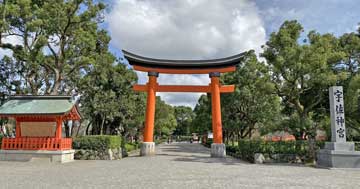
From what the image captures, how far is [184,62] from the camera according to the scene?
63.9 feet

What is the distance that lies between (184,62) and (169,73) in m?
1.39

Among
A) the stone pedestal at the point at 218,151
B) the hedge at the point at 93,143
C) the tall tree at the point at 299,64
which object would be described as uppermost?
the tall tree at the point at 299,64

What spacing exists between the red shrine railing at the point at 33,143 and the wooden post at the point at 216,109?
9.28 meters

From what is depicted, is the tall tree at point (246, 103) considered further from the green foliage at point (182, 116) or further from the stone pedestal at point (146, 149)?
the green foliage at point (182, 116)

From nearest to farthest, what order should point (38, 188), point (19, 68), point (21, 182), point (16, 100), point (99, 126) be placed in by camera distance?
point (38, 188) → point (21, 182) → point (16, 100) → point (19, 68) → point (99, 126)

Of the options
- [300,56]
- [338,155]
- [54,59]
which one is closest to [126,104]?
[54,59]

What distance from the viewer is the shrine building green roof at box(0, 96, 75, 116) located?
15.1 meters

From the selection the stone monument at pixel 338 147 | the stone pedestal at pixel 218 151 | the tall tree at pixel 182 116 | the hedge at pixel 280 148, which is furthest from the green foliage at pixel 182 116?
the stone monument at pixel 338 147

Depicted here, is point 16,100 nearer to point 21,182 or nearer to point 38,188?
point 21,182

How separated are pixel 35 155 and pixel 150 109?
7392 millimetres

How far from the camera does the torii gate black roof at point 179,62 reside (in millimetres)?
19156

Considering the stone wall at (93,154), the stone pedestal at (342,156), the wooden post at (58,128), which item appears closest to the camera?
the stone pedestal at (342,156)

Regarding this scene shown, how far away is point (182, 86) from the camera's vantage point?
19797 mm

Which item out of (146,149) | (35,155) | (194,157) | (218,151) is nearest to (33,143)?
(35,155)
